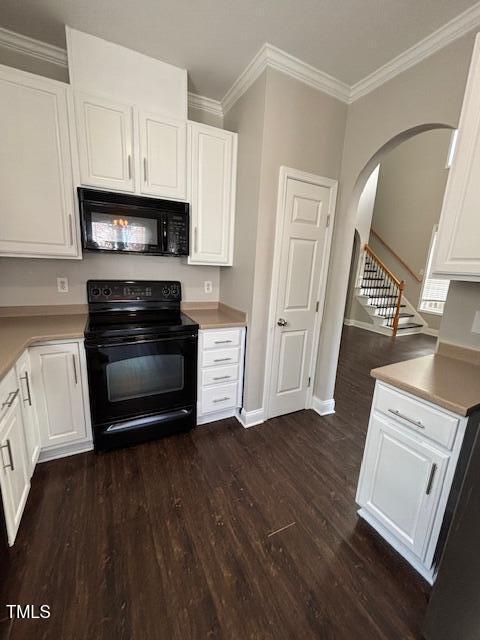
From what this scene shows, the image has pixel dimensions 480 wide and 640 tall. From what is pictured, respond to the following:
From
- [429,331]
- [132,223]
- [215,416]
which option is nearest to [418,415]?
[215,416]

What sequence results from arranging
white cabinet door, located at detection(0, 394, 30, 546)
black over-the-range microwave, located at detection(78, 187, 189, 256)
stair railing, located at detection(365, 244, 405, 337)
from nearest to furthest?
white cabinet door, located at detection(0, 394, 30, 546), black over-the-range microwave, located at detection(78, 187, 189, 256), stair railing, located at detection(365, 244, 405, 337)

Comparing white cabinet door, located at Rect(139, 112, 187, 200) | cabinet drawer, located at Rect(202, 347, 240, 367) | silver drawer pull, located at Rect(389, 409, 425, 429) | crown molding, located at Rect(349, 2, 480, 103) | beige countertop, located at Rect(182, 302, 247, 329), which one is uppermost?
crown molding, located at Rect(349, 2, 480, 103)

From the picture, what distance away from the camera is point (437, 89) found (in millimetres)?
1665

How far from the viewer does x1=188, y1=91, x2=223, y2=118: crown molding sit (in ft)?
7.89

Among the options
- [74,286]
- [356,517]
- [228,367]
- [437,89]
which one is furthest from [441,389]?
[74,286]

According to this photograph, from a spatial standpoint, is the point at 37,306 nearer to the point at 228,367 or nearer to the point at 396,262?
the point at 228,367

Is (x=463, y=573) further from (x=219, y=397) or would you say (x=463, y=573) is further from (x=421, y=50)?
(x=421, y=50)

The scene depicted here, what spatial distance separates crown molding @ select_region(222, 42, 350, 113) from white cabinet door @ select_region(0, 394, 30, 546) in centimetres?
261

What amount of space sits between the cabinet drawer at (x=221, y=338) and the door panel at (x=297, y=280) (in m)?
0.34

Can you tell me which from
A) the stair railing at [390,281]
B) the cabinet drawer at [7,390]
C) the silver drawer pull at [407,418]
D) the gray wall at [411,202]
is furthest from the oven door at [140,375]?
the gray wall at [411,202]

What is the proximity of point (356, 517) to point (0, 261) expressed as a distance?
9.71 feet

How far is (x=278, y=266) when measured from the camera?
7.16 ft

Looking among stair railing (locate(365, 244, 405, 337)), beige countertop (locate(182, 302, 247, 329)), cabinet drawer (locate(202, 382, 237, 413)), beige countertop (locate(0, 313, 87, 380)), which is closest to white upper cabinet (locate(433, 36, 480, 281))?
beige countertop (locate(182, 302, 247, 329))

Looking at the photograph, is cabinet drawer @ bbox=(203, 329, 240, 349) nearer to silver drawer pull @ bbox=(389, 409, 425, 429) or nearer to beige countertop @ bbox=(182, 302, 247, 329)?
beige countertop @ bbox=(182, 302, 247, 329)
